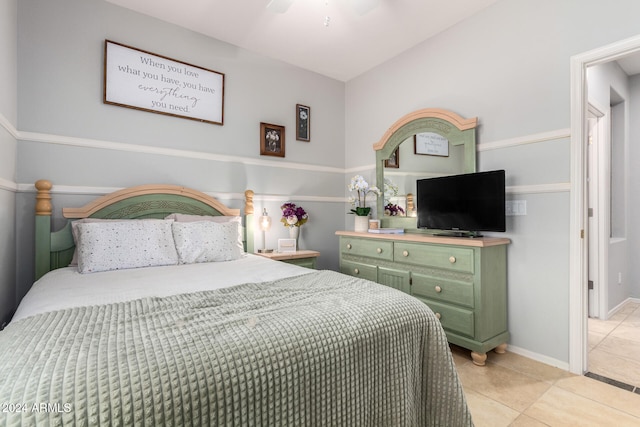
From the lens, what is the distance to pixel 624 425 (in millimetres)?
1568

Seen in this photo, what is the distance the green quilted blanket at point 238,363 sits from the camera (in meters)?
0.70

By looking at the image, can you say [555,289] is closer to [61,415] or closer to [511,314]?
[511,314]

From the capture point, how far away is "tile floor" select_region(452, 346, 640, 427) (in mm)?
1621

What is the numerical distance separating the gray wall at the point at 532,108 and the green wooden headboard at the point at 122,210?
90.3 inches

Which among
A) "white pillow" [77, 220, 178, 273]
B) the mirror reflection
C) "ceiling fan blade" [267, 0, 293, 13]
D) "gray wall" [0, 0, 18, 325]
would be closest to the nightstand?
"white pillow" [77, 220, 178, 273]

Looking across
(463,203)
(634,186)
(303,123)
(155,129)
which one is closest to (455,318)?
(463,203)

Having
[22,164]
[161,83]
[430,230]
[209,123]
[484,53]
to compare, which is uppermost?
[484,53]

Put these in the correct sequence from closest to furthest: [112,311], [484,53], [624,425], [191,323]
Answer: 1. [191,323]
2. [112,311]
3. [624,425]
4. [484,53]

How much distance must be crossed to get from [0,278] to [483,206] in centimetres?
326

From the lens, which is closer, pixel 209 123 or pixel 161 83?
pixel 161 83

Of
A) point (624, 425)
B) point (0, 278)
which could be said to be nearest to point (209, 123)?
point (0, 278)

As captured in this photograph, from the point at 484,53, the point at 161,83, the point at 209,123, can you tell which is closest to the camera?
the point at 484,53

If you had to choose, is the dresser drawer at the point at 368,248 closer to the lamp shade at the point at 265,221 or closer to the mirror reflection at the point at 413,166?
the mirror reflection at the point at 413,166

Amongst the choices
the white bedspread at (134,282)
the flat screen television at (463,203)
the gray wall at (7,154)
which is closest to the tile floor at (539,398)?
the flat screen television at (463,203)
